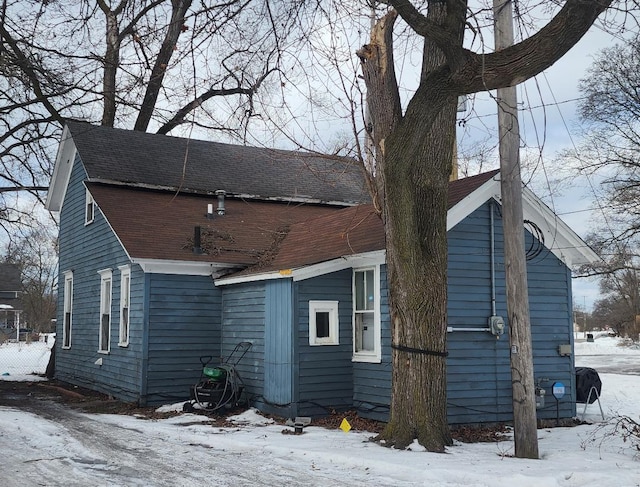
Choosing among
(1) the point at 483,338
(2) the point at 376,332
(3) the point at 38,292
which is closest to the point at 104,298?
(2) the point at 376,332

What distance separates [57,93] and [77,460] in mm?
6611

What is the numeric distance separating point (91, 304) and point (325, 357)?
7962 mm

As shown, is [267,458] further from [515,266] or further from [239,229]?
[239,229]

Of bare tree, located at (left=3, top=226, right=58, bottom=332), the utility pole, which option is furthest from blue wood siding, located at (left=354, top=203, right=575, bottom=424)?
bare tree, located at (left=3, top=226, right=58, bottom=332)

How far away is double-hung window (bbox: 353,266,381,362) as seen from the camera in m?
12.5

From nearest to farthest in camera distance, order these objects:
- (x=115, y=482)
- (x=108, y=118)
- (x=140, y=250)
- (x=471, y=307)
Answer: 1. (x=115, y=482)
2. (x=471, y=307)
3. (x=140, y=250)
4. (x=108, y=118)

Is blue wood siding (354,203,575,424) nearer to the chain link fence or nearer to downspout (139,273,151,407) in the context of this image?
downspout (139,273,151,407)

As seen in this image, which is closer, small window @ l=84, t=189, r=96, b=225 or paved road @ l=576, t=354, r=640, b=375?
small window @ l=84, t=189, r=96, b=225

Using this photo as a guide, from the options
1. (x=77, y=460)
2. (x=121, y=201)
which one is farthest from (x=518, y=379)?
(x=121, y=201)

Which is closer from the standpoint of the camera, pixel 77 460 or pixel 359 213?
pixel 77 460

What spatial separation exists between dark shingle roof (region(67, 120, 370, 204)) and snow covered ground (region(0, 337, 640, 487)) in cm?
799

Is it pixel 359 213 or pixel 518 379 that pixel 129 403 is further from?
pixel 518 379

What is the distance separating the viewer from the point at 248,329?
14.1 metres

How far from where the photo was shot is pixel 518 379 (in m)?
8.92
